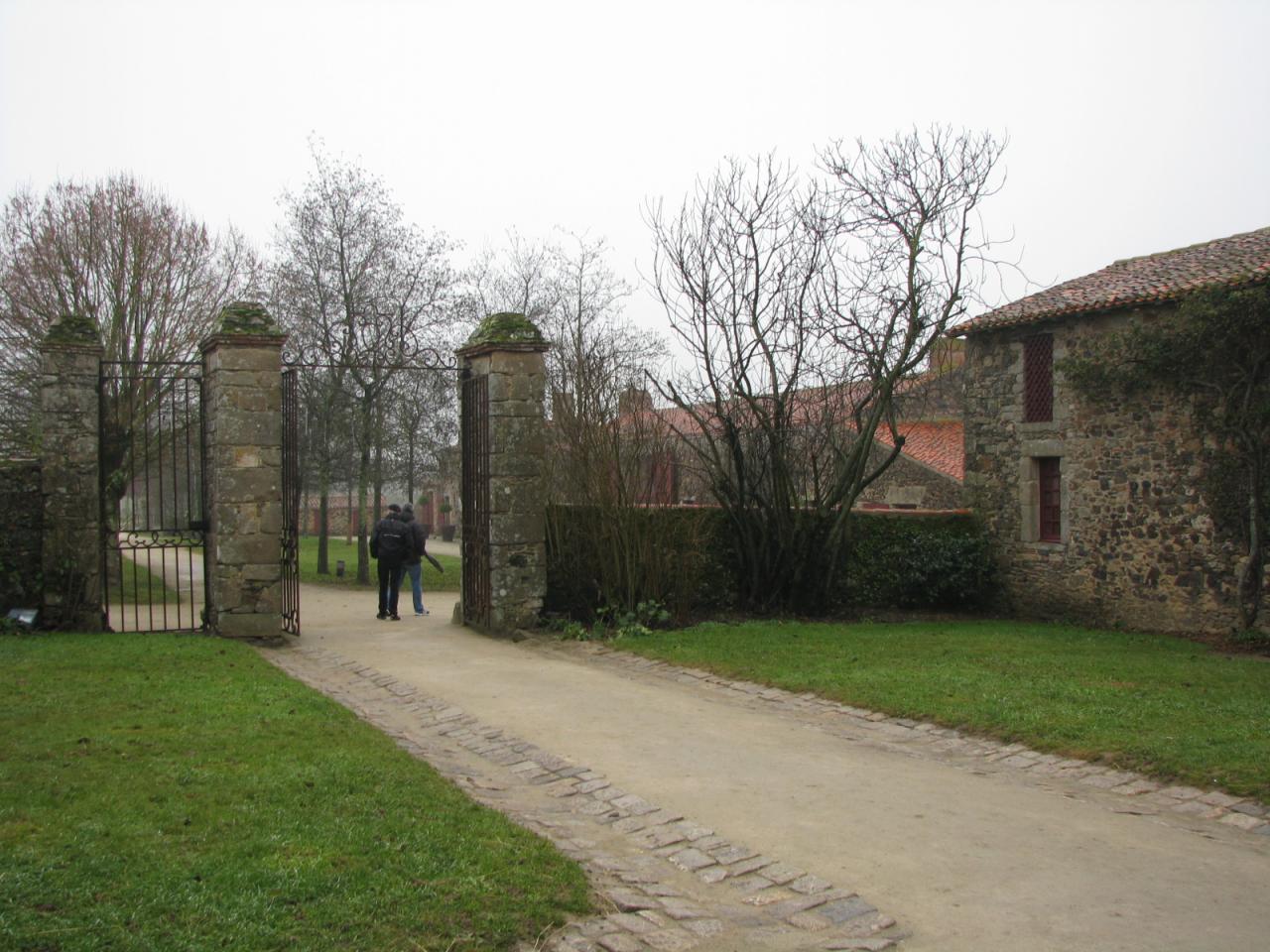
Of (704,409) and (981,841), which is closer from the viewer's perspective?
(981,841)

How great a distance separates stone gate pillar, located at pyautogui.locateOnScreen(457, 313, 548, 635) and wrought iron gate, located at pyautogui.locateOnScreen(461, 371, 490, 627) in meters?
0.04

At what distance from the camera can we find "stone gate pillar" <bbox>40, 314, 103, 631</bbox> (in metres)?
11.8

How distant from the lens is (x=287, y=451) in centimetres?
1307

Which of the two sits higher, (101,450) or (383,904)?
(101,450)

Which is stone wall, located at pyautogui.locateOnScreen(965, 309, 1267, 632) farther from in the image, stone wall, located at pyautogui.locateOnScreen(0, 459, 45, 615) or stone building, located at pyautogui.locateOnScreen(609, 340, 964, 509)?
stone wall, located at pyautogui.locateOnScreen(0, 459, 45, 615)

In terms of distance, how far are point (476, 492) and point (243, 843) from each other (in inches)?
341

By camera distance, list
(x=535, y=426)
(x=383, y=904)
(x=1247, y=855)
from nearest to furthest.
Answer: (x=383, y=904) → (x=1247, y=855) → (x=535, y=426)

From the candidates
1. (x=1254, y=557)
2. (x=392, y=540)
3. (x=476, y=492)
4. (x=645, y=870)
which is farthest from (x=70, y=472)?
(x=1254, y=557)

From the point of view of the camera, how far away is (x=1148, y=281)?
1645 cm

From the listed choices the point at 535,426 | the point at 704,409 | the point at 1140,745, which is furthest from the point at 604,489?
the point at 1140,745

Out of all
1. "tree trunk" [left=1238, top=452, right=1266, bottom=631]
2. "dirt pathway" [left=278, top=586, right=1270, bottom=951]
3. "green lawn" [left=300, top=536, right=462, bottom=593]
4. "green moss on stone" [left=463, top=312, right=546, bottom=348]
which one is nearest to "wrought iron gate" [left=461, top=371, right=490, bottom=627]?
"green moss on stone" [left=463, top=312, right=546, bottom=348]

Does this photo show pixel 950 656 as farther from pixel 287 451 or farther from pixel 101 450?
pixel 101 450

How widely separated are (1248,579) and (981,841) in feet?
36.1

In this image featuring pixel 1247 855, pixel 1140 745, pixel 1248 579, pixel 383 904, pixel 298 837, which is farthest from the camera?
pixel 1248 579
